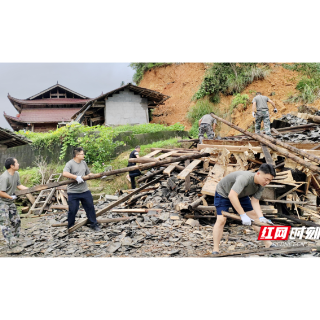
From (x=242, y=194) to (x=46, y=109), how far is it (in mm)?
18663

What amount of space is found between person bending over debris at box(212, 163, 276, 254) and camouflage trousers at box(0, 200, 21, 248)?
363 cm

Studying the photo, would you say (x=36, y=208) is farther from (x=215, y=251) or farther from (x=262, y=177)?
(x=262, y=177)

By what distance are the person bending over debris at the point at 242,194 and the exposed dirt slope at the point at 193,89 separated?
9418 millimetres

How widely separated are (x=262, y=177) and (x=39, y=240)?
419cm

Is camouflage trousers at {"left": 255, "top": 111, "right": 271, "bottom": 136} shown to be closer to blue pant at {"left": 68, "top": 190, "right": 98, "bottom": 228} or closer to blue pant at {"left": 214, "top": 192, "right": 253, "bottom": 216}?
blue pant at {"left": 214, "top": 192, "right": 253, "bottom": 216}

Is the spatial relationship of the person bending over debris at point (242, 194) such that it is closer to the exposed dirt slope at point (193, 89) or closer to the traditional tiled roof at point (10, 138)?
the traditional tiled roof at point (10, 138)

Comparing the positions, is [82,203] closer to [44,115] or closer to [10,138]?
[10,138]

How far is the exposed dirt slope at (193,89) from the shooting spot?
13.0m

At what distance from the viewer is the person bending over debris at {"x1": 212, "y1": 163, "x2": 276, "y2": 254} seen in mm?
3047

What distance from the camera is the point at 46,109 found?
18.6 meters

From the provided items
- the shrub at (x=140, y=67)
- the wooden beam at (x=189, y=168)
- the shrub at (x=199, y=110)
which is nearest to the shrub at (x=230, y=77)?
the shrub at (x=199, y=110)

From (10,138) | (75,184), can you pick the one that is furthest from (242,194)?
(10,138)

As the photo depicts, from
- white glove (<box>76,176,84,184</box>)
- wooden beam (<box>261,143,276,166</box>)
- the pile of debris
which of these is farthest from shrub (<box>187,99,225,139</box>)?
white glove (<box>76,176,84,184</box>)
